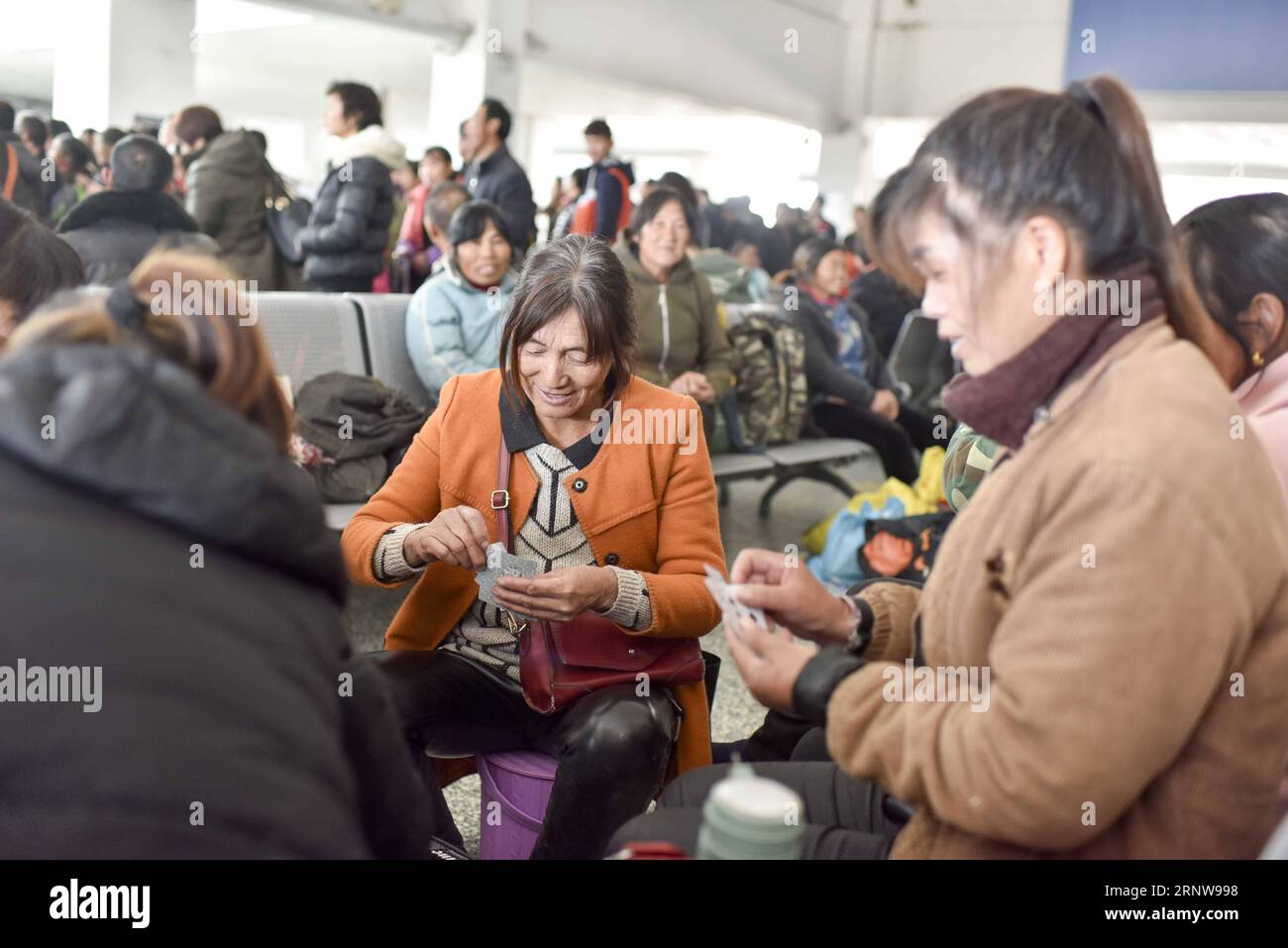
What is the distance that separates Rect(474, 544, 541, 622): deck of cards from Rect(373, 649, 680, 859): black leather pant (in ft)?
0.61

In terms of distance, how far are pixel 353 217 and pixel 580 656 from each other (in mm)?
3602

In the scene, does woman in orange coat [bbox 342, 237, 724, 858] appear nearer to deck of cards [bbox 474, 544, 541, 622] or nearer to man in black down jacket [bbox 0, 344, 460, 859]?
deck of cards [bbox 474, 544, 541, 622]

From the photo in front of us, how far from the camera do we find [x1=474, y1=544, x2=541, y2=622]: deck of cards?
2105mm

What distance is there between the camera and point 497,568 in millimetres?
2107

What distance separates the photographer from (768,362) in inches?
218

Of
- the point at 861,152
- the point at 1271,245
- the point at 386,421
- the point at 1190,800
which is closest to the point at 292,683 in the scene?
the point at 1190,800

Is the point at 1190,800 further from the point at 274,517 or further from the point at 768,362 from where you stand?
the point at 768,362

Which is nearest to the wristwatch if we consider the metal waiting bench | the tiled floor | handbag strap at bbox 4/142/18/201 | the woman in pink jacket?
the woman in pink jacket

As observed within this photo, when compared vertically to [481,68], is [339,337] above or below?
below

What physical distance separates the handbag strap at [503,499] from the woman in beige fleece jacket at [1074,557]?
856 millimetres

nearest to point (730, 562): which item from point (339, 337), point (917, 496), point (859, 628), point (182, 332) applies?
point (917, 496)

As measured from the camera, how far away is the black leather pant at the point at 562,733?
6.63 feet

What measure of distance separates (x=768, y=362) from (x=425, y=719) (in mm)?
3621

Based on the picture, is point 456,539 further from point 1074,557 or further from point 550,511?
point 1074,557
